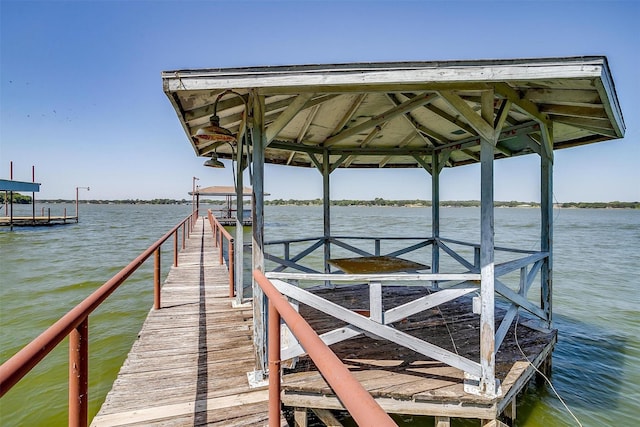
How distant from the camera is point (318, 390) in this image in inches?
110

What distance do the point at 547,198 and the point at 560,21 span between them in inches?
94.4

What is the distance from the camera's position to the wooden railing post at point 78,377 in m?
1.47

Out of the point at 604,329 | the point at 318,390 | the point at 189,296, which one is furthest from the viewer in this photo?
the point at 604,329

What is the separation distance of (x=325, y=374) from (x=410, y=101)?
3143 millimetres

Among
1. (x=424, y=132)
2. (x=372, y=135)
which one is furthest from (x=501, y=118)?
(x=372, y=135)

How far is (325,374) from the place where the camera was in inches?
37.0

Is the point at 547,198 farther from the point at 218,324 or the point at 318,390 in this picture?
the point at 218,324

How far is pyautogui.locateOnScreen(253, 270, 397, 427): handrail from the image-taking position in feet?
2.40

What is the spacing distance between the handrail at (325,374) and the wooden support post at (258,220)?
→ 1.19m

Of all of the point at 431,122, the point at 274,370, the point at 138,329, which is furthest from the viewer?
the point at 138,329

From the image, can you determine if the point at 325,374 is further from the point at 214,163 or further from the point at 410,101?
the point at 214,163

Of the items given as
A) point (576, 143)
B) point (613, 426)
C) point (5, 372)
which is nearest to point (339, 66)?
point (5, 372)

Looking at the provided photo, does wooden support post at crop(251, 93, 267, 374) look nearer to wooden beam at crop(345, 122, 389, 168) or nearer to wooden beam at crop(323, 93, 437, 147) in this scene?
wooden beam at crop(323, 93, 437, 147)

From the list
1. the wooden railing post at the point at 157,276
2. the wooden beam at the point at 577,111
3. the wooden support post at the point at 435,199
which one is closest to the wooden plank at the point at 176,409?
the wooden railing post at the point at 157,276
